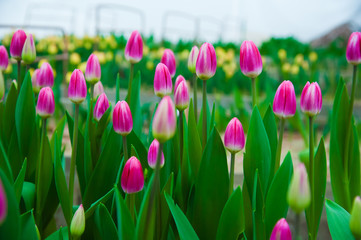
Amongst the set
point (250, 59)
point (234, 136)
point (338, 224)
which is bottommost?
point (338, 224)

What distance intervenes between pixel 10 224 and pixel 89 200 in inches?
8.9

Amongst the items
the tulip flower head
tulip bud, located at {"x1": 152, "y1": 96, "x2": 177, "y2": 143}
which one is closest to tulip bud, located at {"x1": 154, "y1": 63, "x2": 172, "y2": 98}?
the tulip flower head

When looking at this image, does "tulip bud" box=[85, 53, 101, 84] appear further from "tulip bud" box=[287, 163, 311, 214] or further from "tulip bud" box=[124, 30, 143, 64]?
"tulip bud" box=[287, 163, 311, 214]

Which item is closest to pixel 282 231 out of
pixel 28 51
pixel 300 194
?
pixel 300 194

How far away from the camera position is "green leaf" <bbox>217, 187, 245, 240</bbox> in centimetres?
50

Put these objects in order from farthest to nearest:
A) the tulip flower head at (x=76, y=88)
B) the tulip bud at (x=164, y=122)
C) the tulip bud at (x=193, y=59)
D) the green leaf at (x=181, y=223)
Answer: the tulip bud at (x=193, y=59), the tulip flower head at (x=76, y=88), the green leaf at (x=181, y=223), the tulip bud at (x=164, y=122)

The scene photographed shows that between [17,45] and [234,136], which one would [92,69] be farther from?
[234,136]

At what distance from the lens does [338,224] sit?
1.70 feet

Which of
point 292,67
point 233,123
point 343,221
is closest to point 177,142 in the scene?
point 233,123

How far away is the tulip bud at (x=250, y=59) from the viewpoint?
0.60 metres

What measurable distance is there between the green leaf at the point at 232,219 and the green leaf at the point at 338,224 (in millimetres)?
108

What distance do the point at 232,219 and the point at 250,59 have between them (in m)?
0.23

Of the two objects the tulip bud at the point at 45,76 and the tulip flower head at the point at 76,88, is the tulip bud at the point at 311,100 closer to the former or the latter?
the tulip flower head at the point at 76,88

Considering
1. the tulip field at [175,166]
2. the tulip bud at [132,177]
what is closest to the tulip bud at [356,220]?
the tulip field at [175,166]
